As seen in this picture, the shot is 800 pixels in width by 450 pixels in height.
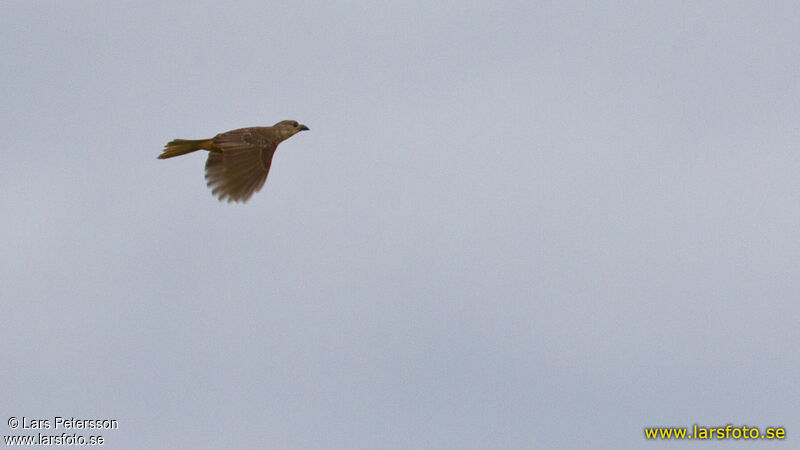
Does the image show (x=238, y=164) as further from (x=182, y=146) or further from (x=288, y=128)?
(x=288, y=128)

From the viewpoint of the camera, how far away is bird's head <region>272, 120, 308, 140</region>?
74.8 feet

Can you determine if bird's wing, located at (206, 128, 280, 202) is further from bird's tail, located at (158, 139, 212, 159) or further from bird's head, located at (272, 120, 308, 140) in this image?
bird's head, located at (272, 120, 308, 140)

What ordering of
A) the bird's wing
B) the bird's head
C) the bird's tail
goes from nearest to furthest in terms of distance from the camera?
1. the bird's wing
2. the bird's tail
3. the bird's head

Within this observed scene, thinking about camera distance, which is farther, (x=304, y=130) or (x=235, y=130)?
(x=304, y=130)

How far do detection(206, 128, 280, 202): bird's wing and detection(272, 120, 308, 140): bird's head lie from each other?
52.8 inches

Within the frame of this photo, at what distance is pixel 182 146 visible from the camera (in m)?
21.2

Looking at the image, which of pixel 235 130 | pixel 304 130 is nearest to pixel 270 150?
pixel 235 130

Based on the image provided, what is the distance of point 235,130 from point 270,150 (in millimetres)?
732

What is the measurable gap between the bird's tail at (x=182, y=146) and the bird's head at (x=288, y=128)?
1.90 meters

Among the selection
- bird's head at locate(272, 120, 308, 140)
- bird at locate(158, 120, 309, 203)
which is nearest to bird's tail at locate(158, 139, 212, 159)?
bird at locate(158, 120, 309, 203)

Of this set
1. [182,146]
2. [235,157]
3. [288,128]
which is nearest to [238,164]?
[235,157]

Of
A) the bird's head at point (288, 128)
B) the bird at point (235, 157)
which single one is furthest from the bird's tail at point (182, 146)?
the bird's head at point (288, 128)

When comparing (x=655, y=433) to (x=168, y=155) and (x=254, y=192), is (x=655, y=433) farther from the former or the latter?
(x=168, y=155)

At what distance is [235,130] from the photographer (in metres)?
21.5
